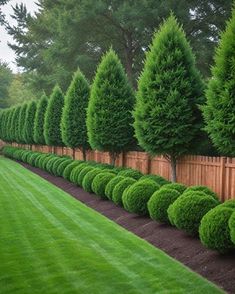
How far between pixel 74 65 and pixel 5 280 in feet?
91.5

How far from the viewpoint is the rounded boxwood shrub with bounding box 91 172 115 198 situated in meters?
15.0

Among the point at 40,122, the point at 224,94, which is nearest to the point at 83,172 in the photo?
the point at 224,94

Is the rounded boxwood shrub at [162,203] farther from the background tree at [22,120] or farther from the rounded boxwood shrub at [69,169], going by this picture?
the background tree at [22,120]

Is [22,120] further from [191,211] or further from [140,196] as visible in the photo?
[191,211]

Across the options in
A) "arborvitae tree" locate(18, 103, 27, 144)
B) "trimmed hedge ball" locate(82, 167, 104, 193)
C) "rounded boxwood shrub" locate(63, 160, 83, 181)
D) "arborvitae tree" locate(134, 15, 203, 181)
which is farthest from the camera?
"arborvitae tree" locate(18, 103, 27, 144)

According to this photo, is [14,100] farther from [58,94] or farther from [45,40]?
[58,94]

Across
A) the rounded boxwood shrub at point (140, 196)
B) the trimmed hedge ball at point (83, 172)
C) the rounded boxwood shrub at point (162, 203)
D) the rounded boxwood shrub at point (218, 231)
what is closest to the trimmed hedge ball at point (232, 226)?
the rounded boxwood shrub at point (218, 231)

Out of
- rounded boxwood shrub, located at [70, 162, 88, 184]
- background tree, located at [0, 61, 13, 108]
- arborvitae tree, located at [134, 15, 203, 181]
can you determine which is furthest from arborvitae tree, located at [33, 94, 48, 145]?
background tree, located at [0, 61, 13, 108]

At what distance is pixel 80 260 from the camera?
7871mm

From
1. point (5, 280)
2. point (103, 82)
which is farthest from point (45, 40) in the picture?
point (5, 280)

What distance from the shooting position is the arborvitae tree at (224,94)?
30.4 feet

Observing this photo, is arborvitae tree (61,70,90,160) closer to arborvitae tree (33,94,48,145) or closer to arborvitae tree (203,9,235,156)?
arborvitae tree (33,94,48,145)

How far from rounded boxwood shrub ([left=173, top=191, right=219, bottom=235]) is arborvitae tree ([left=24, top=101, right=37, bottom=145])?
2946cm

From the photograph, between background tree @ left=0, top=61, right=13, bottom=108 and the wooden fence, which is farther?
background tree @ left=0, top=61, right=13, bottom=108
